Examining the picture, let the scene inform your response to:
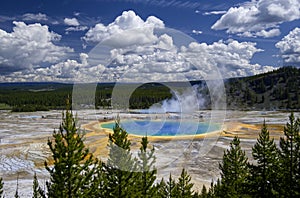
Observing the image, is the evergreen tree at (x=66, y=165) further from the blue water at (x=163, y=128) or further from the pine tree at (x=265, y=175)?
the blue water at (x=163, y=128)

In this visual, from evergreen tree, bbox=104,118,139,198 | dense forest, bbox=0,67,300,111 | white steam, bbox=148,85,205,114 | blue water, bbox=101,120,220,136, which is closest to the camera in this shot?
evergreen tree, bbox=104,118,139,198

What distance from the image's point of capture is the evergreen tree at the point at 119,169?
14.0 metres

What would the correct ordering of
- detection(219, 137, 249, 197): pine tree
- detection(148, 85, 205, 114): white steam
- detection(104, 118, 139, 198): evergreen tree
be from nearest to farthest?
detection(104, 118, 139, 198): evergreen tree → detection(219, 137, 249, 197): pine tree → detection(148, 85, 205, 114): white steam

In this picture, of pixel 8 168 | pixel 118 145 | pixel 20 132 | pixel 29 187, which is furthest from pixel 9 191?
pixel 20 132

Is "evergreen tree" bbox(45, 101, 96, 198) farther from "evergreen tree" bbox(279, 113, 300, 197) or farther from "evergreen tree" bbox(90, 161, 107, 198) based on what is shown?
"evergreen tree" bbox(279, 113, 300, 197)

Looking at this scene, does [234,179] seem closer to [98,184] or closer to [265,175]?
[265,175]

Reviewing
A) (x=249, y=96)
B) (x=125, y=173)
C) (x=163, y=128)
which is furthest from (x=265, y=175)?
(x=249, y=96)

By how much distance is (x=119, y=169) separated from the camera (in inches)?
550

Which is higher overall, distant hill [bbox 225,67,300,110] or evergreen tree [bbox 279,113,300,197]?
distant hill [bbox 225,67,300,110]

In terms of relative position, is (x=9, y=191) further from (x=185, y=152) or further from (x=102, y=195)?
(x=185, y=152)

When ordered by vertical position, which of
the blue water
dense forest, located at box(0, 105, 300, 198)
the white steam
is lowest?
the blue water

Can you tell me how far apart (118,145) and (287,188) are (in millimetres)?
9014

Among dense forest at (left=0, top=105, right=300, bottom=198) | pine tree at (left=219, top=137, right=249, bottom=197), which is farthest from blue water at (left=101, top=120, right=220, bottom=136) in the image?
dense forest at (left=0, top=105, right=300, bottom=198)

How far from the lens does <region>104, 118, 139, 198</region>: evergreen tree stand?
550 inches
